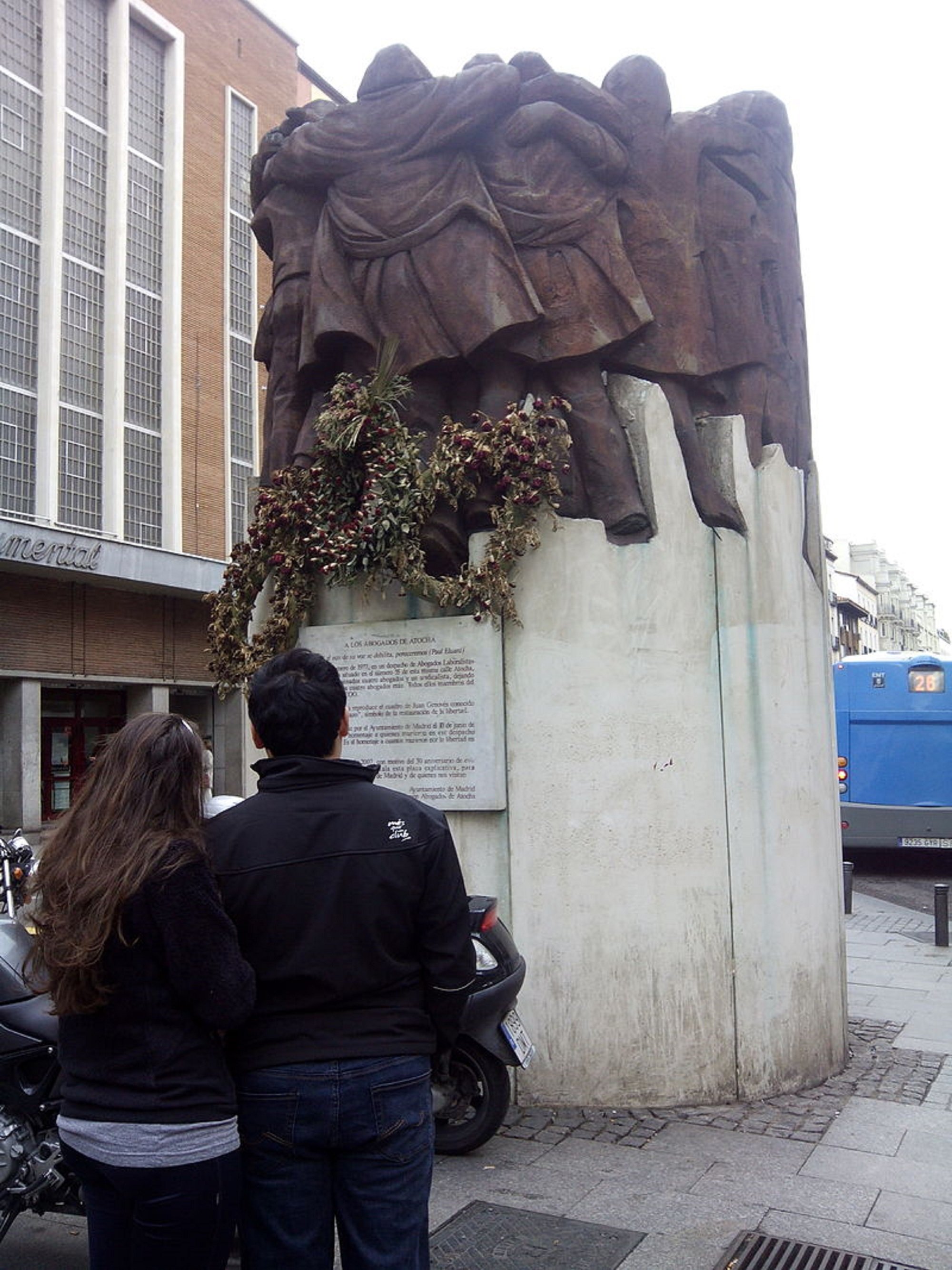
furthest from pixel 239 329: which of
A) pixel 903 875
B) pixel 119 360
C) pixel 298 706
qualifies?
pixel 298 706

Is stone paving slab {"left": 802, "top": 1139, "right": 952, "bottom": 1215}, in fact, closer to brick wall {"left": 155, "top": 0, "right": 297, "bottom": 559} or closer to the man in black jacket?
the man in black jacket

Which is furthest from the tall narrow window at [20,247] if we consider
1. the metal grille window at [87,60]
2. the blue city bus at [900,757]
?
the blue city bus at [900,757]

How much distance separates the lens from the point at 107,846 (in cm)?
257

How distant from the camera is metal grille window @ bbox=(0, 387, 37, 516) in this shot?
2572 centimetres

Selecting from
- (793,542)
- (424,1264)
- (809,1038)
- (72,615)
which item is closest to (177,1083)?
(424,1264)

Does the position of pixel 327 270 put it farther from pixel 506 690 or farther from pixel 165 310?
pixel 165 310

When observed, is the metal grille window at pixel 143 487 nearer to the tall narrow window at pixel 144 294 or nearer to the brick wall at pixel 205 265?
Answer: the tall narrow window at pixel 144 294

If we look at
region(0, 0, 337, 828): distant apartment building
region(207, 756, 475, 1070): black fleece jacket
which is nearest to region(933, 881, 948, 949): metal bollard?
region(207, 756, 475, 1070): black fleece jacket

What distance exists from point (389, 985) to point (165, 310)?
29.0 meters

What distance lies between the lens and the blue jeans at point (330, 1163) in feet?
8.48

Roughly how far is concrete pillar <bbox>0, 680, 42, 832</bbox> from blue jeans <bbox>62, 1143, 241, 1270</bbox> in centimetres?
2385

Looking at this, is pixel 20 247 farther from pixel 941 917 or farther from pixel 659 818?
pixel 659 818

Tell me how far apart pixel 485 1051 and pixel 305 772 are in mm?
2982

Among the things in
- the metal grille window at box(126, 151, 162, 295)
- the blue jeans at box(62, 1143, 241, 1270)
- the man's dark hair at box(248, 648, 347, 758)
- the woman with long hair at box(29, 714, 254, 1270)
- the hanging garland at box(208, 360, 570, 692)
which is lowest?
the blue jeans at box(62, 1143, 241, 1270)
